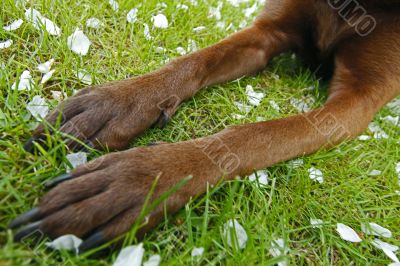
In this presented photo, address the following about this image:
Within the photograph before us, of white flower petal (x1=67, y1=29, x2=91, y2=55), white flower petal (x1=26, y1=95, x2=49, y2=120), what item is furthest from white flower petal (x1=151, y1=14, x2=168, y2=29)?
white flower petal (x1=26, y1=95, x2=49, y2=120)

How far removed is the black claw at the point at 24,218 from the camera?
1271mm

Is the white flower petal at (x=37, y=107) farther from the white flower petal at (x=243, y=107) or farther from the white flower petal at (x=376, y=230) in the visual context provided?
the white flower petal at (x=376, y=230)

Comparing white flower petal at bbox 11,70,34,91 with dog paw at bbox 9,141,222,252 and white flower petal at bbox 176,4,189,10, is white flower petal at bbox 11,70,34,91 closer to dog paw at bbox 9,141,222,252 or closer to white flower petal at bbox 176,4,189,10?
dog paw at bbox 9,141,222,252

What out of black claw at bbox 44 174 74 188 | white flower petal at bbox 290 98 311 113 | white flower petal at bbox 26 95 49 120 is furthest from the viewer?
white flower petal at bbox 290 98 311 113

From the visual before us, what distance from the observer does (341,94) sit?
90.0 inches

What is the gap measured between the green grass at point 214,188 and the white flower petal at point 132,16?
0.10 ft

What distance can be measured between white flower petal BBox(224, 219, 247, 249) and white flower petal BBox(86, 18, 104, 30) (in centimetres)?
150

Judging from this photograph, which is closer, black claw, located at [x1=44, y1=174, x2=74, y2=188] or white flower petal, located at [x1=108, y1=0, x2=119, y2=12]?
black claw, located at [x1=44, y1=174, x2=74, y2=188]

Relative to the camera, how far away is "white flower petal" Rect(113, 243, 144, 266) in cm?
128

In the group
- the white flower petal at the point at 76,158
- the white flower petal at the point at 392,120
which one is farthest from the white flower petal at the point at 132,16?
the white flower petal at the point at 392,120

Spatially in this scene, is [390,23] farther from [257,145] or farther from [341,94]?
[257,145]

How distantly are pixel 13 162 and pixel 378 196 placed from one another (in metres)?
1.76

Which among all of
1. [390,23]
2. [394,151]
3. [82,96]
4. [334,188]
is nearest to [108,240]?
[82,96]

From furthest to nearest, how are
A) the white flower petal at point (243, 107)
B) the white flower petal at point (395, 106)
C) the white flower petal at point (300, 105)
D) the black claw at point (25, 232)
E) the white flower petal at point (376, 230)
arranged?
the white flower petal at point (395, 106)
the white flower petal at point (300, 105)
the white flower petal at point (243, 107)
the white flower petal at point (376, 230)
the black claw at point (25, 232)
